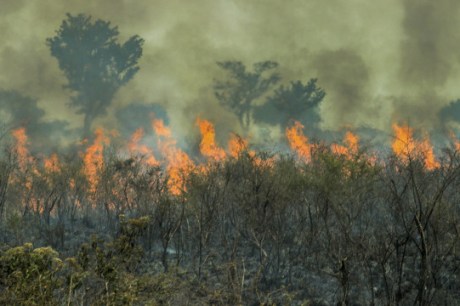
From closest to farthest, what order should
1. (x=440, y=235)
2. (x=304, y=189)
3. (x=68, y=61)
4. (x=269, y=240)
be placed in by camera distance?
(x=440, y=235), (x=304, y=189), (x=269, y=240), (x=68, y=61)

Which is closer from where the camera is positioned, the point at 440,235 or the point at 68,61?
the point at 440,235

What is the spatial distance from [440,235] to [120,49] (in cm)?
5711

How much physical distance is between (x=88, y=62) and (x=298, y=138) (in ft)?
111

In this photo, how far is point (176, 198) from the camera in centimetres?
2530

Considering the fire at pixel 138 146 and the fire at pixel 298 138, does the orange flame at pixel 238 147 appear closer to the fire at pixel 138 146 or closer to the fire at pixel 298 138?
the fire at pixel 298 138

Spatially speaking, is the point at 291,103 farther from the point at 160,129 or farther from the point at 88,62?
the point at 88,62

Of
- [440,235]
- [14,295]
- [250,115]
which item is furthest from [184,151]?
[14,295]

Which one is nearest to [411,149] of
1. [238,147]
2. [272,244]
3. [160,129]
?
[238,147]

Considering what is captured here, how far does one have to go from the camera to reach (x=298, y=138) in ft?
211

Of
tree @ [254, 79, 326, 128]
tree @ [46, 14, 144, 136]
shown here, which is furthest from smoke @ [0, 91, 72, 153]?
tree @ [254, 79, 326, 128]

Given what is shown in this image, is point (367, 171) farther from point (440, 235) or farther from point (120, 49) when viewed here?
point (120, 49)

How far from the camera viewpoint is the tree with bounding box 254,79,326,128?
66.7 meters

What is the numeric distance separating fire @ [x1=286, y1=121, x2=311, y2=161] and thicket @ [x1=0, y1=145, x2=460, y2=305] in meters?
32.5

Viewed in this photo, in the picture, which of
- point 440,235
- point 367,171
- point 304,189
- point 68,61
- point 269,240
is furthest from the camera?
point 68,61
